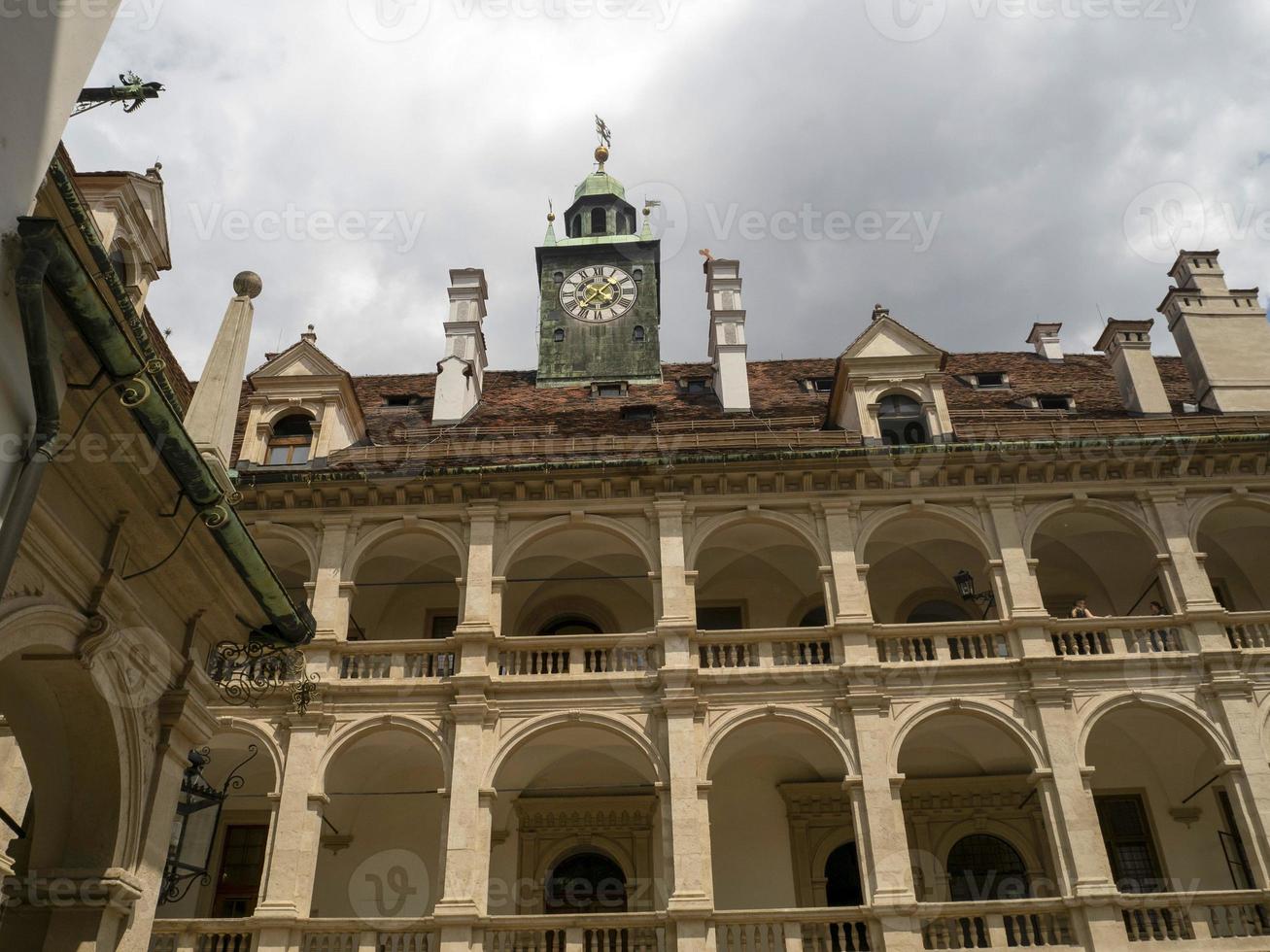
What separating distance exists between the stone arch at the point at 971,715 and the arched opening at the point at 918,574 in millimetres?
3217

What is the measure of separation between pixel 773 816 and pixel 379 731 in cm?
745

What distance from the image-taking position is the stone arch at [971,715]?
17.7 meters

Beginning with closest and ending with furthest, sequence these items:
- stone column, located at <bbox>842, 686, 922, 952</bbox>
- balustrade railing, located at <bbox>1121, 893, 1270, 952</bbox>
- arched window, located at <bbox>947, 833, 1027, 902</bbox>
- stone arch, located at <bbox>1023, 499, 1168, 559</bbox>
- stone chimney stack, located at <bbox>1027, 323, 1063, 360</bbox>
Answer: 1. balustrade railing, located at <bbox>1121, 893, 1270, 952</bbox>
2. stone column, located at <bbox>842, 686, 922, 952</bbox>
3. arched window, located at <bbox>947, 833, 1027, 902</bbox>
4. stone arch, located at <bbox>1023, 499, 1168, 559</bbox>
5. stone chimney stack, located at <bbox>1027, 323, 1063, 360</bbox>

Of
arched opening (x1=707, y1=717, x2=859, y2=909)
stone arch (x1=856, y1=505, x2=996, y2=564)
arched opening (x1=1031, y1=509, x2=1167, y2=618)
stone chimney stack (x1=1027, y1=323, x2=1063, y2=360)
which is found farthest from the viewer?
stone chimney stack (x1=1027, y1=323, x2=1063, y2=360)

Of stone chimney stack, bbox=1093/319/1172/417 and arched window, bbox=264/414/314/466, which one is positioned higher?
stone chimney stack, bbox=1093/319/1172/417

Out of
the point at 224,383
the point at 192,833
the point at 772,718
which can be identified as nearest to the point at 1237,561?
the point at 772,718

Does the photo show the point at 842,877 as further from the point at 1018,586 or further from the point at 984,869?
the point at 1018,586

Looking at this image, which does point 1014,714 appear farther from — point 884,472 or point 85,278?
point 85,278

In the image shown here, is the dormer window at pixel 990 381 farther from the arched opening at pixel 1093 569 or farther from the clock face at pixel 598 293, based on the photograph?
the clock face at pixel 598 293

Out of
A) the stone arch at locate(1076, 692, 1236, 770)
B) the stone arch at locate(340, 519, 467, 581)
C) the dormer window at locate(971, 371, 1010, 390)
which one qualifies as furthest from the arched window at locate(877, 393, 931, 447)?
the stone arch at locate(340, 519, 467, 581)

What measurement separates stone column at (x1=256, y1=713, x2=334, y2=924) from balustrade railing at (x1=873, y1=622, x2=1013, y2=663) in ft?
32.4

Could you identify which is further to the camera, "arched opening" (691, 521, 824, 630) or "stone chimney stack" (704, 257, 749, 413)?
"stone chimney stack" (704, 257, 749, 413)

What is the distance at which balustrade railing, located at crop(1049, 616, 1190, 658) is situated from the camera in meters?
18.6

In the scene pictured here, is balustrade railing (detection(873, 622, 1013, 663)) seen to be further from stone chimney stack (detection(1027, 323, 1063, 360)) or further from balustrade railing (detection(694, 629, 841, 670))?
→ stone chimney stack (detection(1027, 323, 1063, 360))
